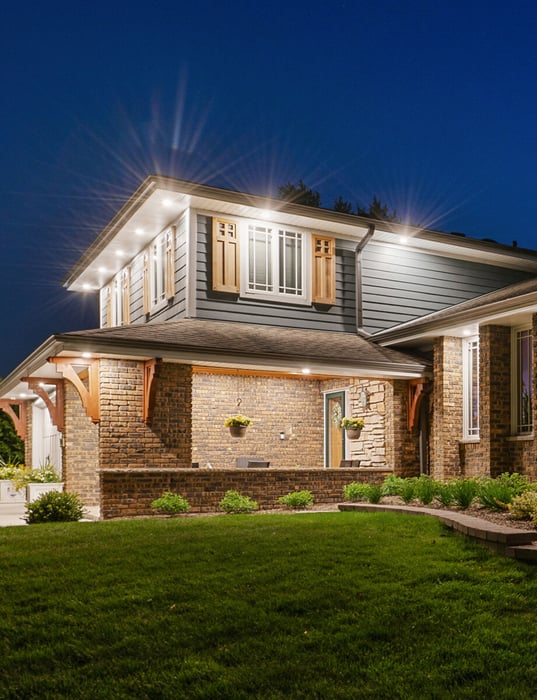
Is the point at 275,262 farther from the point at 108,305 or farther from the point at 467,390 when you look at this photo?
the point at 108,305

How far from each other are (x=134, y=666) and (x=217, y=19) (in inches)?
3661

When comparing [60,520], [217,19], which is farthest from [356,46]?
[60,520]

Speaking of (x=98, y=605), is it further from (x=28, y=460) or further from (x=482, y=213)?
(x=482, y=213)

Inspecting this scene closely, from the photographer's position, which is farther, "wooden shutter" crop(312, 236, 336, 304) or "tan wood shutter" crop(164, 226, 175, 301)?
"wooden shutter" crop(312, 236, 336, 304)

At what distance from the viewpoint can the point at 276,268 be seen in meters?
15.4

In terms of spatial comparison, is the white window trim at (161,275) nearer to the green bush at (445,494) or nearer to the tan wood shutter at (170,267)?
the tan wood shutter at (170,267)

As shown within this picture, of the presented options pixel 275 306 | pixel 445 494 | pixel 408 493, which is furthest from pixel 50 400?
pixel 445 494

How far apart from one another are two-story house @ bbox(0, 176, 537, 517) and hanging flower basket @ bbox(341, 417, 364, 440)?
26 cm

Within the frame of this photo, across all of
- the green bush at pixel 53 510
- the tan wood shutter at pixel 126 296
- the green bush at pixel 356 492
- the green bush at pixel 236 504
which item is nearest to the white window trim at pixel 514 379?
the green bush at pixel 356 492

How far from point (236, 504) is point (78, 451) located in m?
4.73

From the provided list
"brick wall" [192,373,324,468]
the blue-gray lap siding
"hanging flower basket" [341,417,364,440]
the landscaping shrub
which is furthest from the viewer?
"brick wall" [192,373,324,468]

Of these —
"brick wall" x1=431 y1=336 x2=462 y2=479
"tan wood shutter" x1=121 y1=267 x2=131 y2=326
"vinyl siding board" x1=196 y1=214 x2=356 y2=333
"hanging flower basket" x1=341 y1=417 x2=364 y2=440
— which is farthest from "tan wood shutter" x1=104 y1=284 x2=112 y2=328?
"brick wall" x1=431 y1=336 x2=462 y2=479

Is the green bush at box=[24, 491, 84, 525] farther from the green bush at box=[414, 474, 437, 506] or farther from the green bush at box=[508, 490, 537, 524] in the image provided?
the green bush at box=[508, 490, 537, 524]

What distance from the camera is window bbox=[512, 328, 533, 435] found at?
1302 cm
